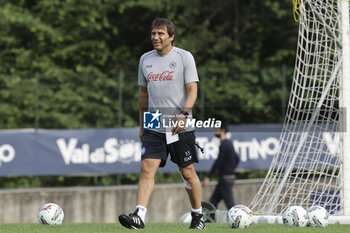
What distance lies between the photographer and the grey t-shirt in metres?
7.56

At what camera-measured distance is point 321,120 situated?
10.5 meters

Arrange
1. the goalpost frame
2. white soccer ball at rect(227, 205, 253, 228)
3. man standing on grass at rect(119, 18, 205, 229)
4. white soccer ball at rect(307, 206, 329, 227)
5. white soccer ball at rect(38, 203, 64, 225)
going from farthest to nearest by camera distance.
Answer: the goalpost frame
white soccer ball at rect(38, 203, 64, 225)
white soccer ball at rect(307, 206, 329, 227)
white soccer ball at rect(227, 205, 253, 228)
man standing on grass at rect(119, 18, 205, 229)

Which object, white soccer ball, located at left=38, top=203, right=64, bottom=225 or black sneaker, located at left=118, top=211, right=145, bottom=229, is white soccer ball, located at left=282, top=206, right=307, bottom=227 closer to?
black sneaker, located at left=118, top=211, right=145, bottom=229

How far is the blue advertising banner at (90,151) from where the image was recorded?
599 inches

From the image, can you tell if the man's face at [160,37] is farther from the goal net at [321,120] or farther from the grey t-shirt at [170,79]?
the goal net at [321,120]

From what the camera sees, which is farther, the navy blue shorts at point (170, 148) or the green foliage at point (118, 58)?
the green foliage at point (118, 58)

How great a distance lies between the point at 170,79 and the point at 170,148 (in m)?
0.67

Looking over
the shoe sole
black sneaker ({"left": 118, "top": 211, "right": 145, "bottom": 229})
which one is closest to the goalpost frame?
black sneaker ({"left": 118, "top": 211, "right": 145, "bottom": 229})

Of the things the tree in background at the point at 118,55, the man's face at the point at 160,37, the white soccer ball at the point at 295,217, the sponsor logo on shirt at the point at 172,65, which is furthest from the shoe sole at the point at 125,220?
the tree in background at the point at 118,55

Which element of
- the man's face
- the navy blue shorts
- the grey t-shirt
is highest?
the man's face

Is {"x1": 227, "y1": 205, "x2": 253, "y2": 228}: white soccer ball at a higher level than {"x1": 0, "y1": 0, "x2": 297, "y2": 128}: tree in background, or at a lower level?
lower

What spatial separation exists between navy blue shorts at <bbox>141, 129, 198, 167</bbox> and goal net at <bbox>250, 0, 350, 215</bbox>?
242 cm

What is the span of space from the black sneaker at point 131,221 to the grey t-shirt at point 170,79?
99cm

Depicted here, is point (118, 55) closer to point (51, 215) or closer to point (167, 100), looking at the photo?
point (51, 215)
